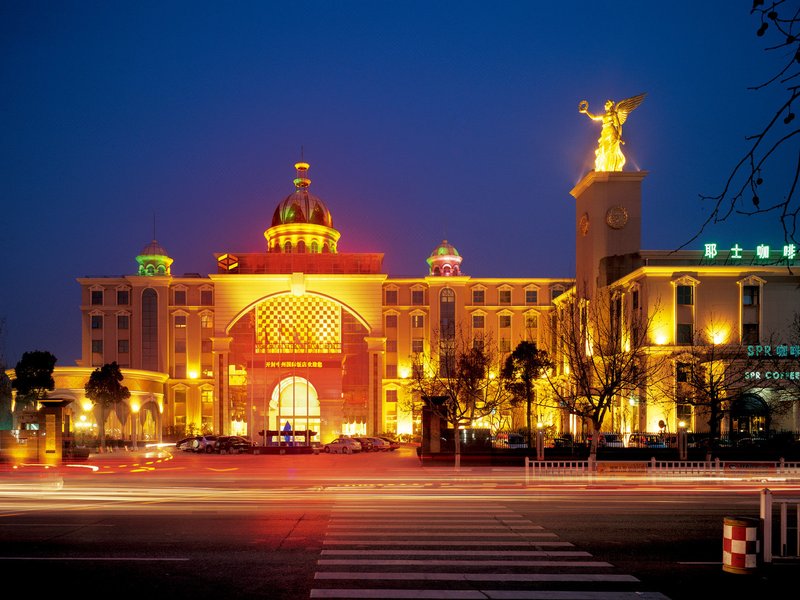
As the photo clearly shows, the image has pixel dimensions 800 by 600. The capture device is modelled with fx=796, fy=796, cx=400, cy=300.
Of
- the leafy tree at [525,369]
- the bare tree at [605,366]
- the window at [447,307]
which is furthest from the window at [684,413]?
the window at [447,307]

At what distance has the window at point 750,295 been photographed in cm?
5222

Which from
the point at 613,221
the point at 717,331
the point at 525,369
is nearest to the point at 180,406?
the point at 525,369

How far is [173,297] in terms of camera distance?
81.1 m

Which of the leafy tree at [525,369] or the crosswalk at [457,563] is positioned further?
the leafy tree at [525,369]

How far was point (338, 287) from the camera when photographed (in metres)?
79.0

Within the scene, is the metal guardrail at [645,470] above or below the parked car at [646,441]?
above

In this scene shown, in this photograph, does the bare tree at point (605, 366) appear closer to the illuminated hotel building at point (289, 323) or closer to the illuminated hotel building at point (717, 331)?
the illuminated hotel building at point (717, 331)

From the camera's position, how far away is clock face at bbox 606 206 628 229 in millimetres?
59781

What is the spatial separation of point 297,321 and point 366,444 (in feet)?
80.1

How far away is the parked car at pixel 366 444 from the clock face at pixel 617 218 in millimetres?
24194

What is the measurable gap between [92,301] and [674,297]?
2236 inches

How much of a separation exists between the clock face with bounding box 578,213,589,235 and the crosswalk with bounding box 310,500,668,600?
4718cm

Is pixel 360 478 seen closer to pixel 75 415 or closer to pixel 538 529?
pixel 538 529

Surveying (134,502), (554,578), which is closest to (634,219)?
(134,502)
